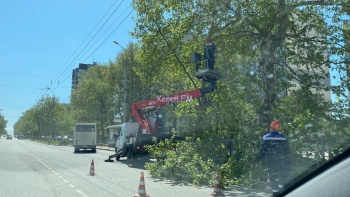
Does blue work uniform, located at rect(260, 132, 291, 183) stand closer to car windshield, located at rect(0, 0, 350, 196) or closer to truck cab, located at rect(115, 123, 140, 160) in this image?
car windshield, located at rect(0, 0, 350, 196)

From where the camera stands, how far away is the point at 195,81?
2308 centimetres

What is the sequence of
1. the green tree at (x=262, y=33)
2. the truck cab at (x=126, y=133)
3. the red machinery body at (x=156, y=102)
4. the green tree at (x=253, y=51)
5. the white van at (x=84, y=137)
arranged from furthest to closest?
the white van at (x=84, y=137) → the truck cab at (x=126, y=133) → the red machinery body at (x=156, y=102) → the green tree at (x=262, y=33) → the green tree at (x=253, y=51)

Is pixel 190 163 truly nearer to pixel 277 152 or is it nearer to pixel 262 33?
pixel 277 152

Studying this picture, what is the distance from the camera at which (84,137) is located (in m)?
38.2

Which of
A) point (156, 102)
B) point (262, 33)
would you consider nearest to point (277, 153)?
point (262, 33)

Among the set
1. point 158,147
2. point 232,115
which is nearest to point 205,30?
point 232,115

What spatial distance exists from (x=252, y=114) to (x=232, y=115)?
0.89 metres

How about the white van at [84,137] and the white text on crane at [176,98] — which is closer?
the white text on crane at [176,98]

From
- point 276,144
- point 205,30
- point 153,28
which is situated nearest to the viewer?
point 276,144

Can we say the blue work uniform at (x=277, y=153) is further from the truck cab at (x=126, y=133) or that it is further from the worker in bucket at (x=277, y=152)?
the truck cab at (x=126, y=133)

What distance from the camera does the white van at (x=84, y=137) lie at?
123 feet

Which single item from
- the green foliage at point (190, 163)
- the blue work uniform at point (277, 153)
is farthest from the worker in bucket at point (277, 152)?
the green foliage at point (190, 163)

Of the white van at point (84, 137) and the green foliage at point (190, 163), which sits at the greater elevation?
the white van at point (84, 137)

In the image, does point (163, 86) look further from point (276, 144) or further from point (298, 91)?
point (276, 144)
